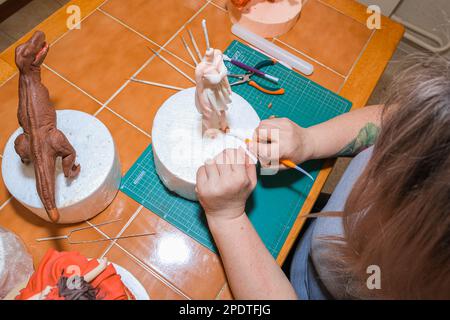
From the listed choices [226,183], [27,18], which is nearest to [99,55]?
[226,183]

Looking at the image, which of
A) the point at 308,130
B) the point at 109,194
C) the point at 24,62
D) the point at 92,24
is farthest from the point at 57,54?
the point at 308,130

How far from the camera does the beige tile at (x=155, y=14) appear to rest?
0.92 metres

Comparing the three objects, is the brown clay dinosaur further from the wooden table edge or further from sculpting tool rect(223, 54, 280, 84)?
the wooden table edge

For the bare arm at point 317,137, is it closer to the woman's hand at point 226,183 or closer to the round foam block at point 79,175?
the woman's hand at point 226,183

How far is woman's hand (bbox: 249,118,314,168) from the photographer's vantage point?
0.69 metres

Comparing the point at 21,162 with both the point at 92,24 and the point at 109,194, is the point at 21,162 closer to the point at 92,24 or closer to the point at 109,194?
the point at 109,194

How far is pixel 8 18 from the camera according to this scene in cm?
166

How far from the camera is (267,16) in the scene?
0.95 m

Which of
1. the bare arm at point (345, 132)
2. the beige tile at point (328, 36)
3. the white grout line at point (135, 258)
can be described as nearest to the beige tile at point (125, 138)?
the white grout line at point (135, 258)

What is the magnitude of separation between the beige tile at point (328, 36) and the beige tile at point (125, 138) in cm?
48

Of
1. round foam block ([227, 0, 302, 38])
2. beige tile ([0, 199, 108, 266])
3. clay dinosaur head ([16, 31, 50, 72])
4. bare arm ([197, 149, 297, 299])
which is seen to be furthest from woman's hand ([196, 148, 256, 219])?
round foam block ([227, 0, 302, 38])

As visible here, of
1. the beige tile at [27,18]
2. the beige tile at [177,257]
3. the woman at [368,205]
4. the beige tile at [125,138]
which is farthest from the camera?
the beige tile at [27,18]

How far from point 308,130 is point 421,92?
35cm

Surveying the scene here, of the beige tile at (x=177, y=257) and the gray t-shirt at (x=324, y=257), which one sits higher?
the gray t-shirt at (x=324, y=257)
